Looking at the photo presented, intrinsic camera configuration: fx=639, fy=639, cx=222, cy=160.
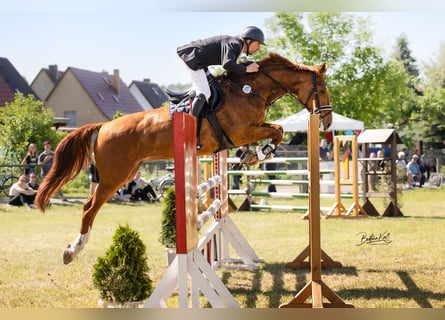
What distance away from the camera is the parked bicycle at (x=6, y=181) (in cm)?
1136

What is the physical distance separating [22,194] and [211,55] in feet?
21.2

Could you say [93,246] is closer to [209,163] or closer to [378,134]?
[209,163]

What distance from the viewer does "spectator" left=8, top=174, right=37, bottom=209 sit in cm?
1015

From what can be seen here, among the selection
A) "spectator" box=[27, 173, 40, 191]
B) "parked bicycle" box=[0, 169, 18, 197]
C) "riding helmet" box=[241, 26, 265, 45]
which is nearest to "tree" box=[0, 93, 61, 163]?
"parked bicycle" box=[0, 169, 18, 197]

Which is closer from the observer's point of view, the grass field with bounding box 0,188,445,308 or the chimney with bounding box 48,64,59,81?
the grass field with bounding box 0,188,445,308

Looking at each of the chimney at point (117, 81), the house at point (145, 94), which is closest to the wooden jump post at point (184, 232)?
the chimney at point (117, 81)

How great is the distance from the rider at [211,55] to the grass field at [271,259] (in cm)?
142

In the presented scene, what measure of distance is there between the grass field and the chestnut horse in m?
0.65

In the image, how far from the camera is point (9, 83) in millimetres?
22766

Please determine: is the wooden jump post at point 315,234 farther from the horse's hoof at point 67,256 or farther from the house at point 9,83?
the house at point 9,83

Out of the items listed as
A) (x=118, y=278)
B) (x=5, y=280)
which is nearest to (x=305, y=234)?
(x=5, y=280)

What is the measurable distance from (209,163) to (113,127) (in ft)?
15.9

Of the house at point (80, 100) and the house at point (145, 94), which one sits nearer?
the house at point (80, 100)

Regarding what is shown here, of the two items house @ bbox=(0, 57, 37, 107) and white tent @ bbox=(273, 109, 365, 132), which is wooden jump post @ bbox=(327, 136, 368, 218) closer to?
white tent @ bbox=(273, 109, 365, 132)
